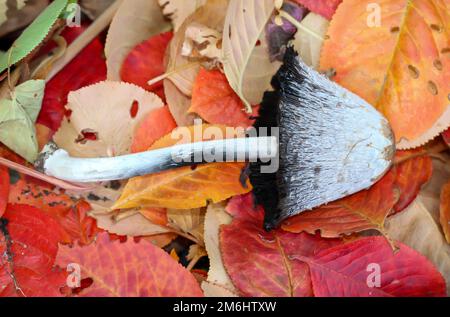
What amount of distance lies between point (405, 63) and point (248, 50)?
0.36 meters

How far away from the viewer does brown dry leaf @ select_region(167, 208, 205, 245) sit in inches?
59.1

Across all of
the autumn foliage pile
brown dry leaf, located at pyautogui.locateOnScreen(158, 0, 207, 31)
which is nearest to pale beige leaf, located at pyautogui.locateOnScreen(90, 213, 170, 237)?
the autumn foliage pile

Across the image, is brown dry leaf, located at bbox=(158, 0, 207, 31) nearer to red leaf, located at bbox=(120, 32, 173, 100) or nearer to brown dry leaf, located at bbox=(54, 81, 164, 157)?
red leaf, located at bbox=(120, 32, 173, 100)

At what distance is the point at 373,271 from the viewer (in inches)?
55.1

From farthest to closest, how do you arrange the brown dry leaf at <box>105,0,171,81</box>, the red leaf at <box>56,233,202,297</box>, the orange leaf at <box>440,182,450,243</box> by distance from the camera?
the brown dry leaf at <box>105,0,171,81</box> → the orange leaf at <box>440,182,450,243</box> → the red leaf at <box>56,233,202,297</box>

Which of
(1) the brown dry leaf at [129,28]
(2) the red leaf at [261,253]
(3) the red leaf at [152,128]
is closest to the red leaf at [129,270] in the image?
(2) the red leaf at [261,253]

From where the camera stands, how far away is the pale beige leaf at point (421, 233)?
1468 mm

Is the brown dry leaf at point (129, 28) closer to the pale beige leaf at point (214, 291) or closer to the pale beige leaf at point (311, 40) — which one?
the pale beige leaf at point (311, 40)

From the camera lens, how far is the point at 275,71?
1.53 meters

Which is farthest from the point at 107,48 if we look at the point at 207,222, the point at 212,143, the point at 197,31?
the point at 207,222

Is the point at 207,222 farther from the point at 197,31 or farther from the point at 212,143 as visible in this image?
the point at 197,31

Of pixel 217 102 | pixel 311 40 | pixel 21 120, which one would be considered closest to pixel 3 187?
pixel 21 120

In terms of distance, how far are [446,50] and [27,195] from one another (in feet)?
3.43

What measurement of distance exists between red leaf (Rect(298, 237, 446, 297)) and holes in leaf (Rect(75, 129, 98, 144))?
58 centimetres
